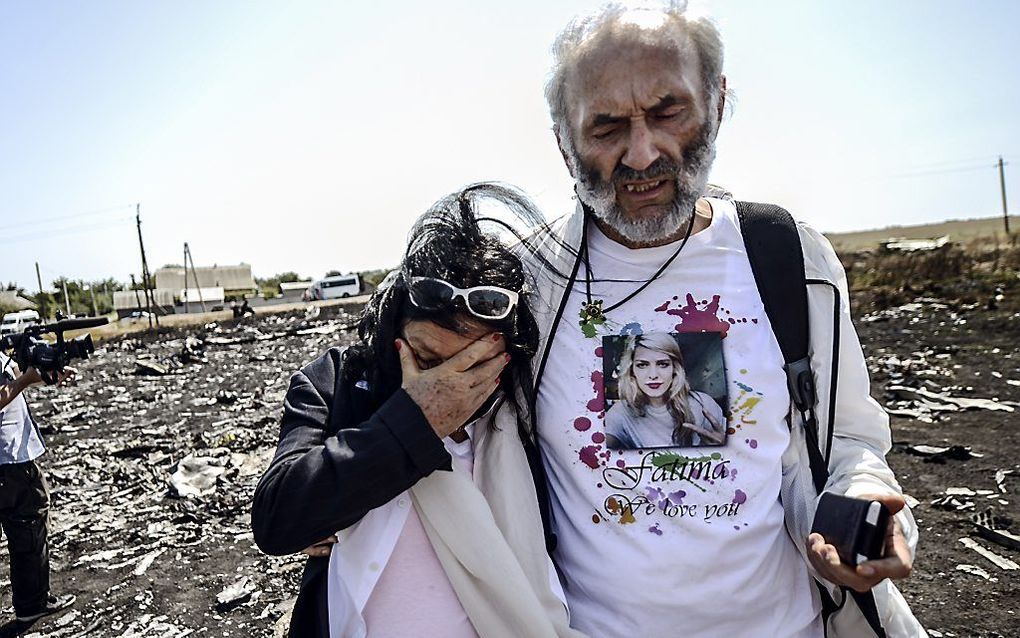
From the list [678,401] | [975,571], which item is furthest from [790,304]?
[975,571]

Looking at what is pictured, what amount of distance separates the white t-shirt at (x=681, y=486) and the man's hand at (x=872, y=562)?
0.72 ft

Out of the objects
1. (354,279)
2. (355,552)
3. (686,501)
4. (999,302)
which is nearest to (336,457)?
(355,552)

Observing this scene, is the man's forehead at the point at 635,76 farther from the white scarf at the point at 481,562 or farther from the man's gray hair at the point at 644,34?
the white scarf at the point at 481,562

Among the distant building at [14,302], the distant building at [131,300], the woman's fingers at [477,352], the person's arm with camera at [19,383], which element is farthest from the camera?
the distant building at [131,300]

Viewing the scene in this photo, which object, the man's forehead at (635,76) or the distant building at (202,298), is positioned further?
the distant building at (202,298)

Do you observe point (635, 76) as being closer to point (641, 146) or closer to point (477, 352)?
point (641, 146)

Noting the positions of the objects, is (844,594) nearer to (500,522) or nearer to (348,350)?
(500,522)

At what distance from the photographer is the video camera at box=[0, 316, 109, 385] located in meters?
5.37

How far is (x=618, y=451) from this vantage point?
1878 mm

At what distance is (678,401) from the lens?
6.22 ft

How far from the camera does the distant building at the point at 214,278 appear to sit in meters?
65.3

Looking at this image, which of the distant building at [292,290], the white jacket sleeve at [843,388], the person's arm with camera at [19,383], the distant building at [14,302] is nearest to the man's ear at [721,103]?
the white jacket sleeve at [843,388]

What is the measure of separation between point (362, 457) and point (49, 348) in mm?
5005

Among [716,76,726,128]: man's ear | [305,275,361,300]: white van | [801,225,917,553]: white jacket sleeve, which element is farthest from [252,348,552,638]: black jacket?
[305,275,361,300]: white van
